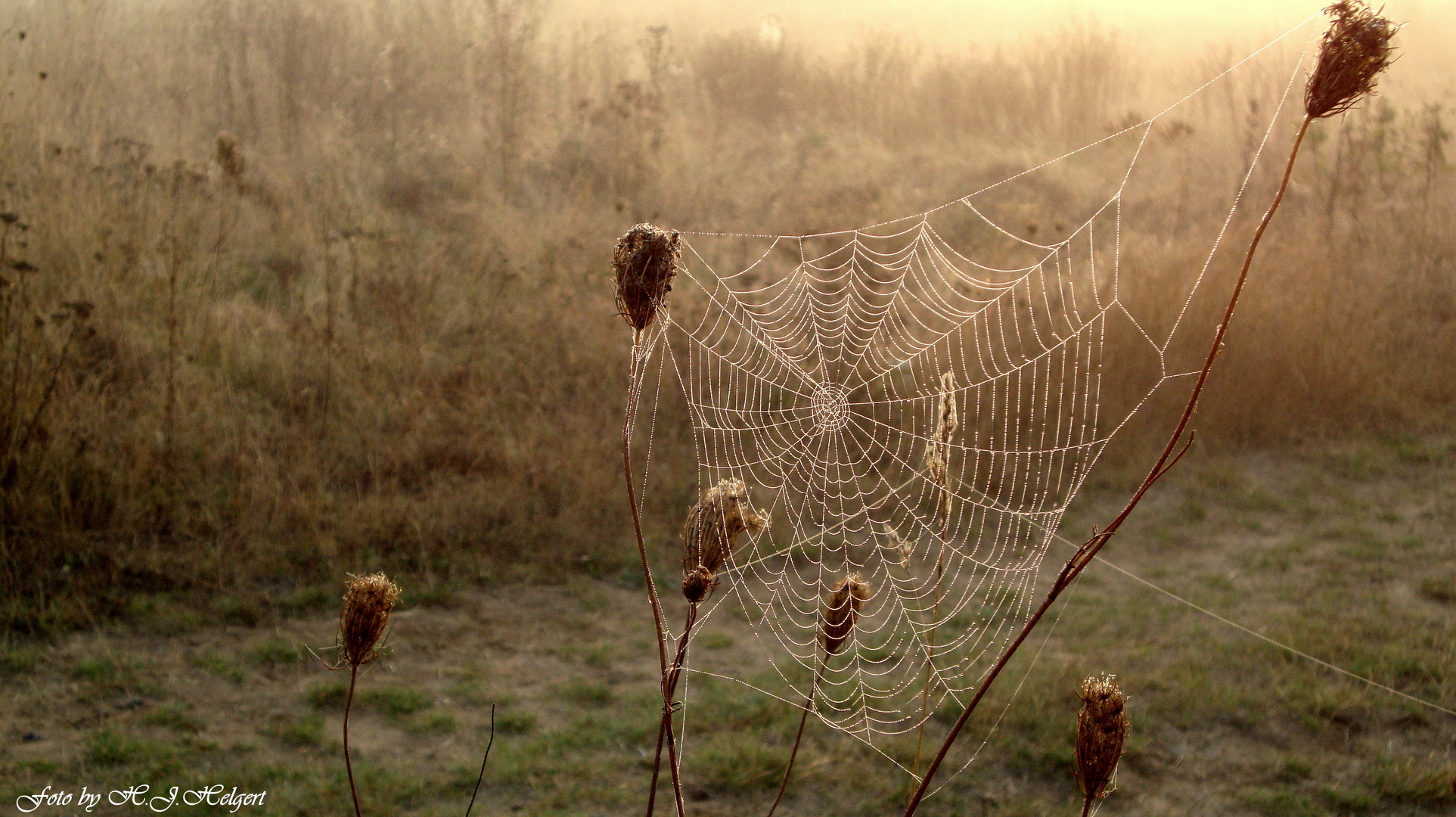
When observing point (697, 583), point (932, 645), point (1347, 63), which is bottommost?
point (932, 645)

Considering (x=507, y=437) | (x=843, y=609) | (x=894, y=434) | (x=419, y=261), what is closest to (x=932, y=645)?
(x=843, y=609)

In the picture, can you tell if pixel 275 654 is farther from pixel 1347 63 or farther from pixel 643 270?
pixel 1347 63

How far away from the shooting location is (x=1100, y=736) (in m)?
1.14

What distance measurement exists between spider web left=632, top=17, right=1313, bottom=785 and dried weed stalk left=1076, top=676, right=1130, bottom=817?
7.30 ft

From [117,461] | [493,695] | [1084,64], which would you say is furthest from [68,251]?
[1084,64]

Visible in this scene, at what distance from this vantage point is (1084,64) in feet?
35.4

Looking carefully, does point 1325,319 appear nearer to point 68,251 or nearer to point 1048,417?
point 1048,417

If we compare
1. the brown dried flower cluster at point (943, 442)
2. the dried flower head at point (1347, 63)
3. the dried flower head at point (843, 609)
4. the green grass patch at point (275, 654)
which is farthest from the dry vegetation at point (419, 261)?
the dried flower head at point (1347, 63)

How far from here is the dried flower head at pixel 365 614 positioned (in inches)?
50.7

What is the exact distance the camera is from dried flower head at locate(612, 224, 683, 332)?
115cm

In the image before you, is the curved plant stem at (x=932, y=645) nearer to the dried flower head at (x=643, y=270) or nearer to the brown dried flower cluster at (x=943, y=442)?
the brown dried flower cluster at (x=943, y=442)

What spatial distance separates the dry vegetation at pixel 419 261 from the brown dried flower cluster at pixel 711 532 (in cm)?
248

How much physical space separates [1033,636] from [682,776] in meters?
1.77

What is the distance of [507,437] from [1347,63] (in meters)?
4.67
